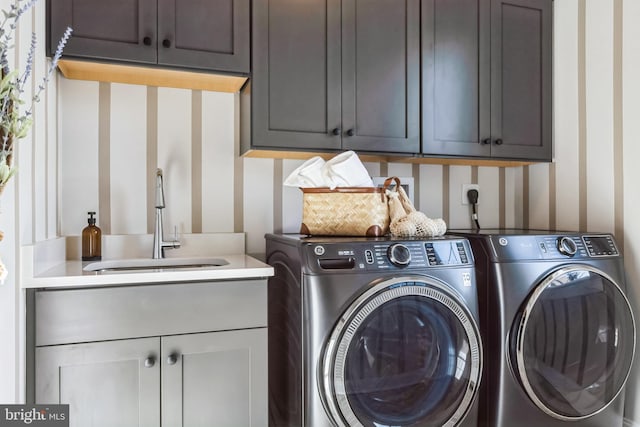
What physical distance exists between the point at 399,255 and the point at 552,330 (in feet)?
2.38

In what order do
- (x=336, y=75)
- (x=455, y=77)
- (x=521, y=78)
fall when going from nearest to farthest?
(x=336, y=75) < (x=455, y=77) < (x=521, y=78)

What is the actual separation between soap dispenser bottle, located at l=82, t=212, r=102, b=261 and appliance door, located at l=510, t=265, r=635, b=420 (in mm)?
1739

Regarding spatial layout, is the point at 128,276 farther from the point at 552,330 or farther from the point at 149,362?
the point at 552,330

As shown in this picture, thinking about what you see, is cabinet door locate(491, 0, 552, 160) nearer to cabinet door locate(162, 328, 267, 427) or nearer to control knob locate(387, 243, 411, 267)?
control knob locate(387, 243, 411, 267)

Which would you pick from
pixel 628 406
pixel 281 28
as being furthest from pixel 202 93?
pixel 628 406

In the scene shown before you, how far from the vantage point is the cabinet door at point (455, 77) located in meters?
2.04

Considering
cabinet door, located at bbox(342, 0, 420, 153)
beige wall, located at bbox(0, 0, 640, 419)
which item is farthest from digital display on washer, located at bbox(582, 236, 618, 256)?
cabinet door, located at bbox(342, 0, 420, 153)

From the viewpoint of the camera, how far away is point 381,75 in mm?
1961

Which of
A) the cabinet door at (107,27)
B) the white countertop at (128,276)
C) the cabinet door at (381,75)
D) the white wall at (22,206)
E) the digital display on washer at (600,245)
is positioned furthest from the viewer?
the cabinet door at (381,75)

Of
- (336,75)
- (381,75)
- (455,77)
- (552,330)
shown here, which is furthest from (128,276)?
(455,77)

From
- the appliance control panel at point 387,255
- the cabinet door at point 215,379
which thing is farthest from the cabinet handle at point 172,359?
the appliance control panel at point 387,255

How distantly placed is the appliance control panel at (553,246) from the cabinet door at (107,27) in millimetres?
1584

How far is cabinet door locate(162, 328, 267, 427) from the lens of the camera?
1442 mm

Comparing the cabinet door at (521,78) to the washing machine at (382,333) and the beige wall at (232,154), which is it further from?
the washing machine at (382,333)
